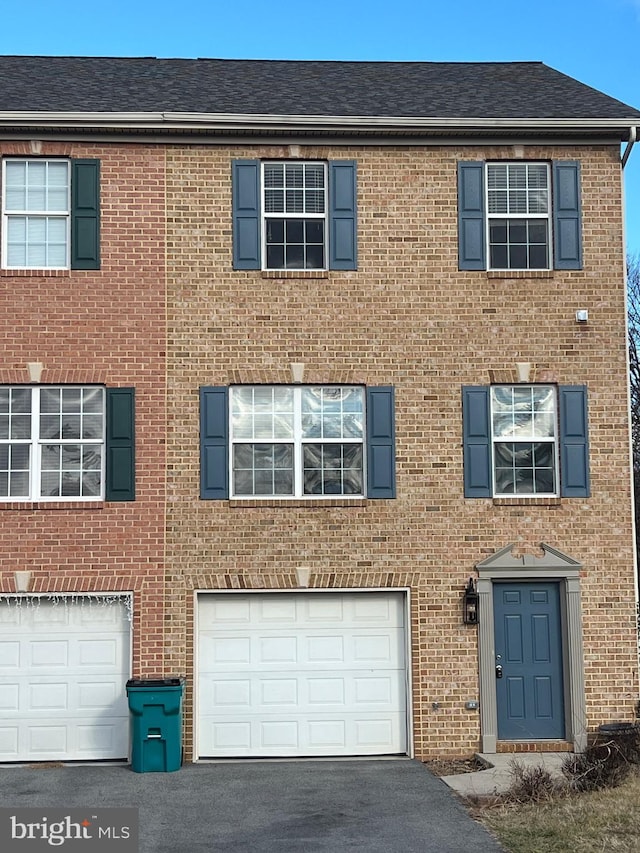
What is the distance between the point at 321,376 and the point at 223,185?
9.53ft

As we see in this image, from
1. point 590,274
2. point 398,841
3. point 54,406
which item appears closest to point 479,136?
point 590,274

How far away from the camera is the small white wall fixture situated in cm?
1503

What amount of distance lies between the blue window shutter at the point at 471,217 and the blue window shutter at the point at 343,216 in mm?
1433

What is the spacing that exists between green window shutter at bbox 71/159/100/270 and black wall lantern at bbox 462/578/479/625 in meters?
6.50

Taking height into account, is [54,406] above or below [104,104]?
below

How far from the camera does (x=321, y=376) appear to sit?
50.8 ft

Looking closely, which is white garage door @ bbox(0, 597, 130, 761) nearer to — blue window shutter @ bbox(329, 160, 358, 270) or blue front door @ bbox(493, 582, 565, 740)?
blue front door @ bbox(493, 582, 565, 740)

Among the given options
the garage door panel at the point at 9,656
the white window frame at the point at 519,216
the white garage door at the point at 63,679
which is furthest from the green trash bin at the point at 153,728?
the white window frame at the point at 519,216

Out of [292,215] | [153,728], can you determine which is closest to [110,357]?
[292,215]

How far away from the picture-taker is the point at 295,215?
1577cm

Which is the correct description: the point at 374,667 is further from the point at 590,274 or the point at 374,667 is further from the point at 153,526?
the point at 590,274

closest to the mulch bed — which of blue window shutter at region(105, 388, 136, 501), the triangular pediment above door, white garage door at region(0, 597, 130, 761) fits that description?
the triangular pediment above door

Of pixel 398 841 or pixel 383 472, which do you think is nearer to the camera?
pixel 398 841

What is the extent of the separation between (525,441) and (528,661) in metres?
2.89
